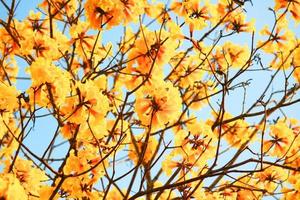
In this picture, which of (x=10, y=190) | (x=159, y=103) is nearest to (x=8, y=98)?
(x=159, y=103)

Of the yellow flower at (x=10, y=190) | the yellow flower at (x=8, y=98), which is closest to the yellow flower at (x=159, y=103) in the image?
the yellow flower at (x=8, y=98)

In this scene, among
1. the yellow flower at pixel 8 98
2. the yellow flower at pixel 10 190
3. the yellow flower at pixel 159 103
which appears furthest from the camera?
the yellow flower at pixel 8 98

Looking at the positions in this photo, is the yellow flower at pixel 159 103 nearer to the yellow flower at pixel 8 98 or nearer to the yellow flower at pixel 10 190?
the yellow flower at pixel 8 98

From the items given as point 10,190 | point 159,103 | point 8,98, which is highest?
point 8,98

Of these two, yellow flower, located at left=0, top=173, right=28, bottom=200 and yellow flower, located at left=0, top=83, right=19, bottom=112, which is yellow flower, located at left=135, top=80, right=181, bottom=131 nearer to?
yellow flower, located at left=0, top=83, right=19, bottom=112

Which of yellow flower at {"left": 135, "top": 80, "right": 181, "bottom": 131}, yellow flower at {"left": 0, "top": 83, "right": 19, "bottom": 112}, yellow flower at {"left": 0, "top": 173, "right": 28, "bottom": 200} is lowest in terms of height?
yellow flower at {"left": 0, "top": 173, "right": 28, "bottom": 200}

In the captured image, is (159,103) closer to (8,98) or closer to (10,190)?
(8,98)

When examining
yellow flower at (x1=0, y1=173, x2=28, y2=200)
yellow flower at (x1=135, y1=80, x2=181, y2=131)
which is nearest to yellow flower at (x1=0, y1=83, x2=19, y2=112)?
yellow flower at (x1=135, y1=80, x2=181, y2=131)

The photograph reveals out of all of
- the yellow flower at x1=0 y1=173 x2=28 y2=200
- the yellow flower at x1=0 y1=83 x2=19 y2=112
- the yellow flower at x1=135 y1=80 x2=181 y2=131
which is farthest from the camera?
the yellow flower at x1=0 y1=83 x2=19 y2=112

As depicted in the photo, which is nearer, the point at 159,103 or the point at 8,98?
the point at 159,103

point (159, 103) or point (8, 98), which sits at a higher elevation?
point (8, 98)

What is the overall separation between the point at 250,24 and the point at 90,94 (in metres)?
2.43

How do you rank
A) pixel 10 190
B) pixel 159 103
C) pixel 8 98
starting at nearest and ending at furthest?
pixel 10 190
pixel 159 103
pixel 8 98

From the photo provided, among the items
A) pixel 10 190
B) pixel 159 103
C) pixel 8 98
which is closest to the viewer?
pixel 10 190
